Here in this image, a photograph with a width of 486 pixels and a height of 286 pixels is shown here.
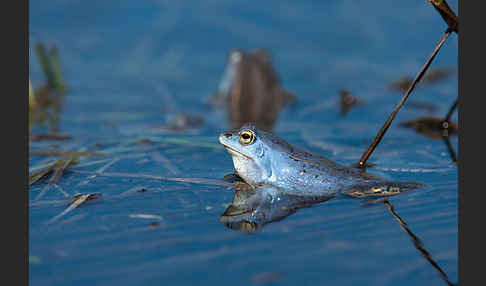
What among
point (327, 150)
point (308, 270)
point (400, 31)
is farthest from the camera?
point (400, 31)

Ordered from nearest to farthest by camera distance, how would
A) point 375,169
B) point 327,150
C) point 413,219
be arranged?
point 413,219 → point 375,169 → point 327,150

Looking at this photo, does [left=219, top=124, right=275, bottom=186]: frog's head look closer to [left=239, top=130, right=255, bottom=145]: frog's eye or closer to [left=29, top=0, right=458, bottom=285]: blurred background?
[left=239, top=130, right=255, bottom=145]: frog's eye

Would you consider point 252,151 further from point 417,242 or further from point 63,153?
point 63,153

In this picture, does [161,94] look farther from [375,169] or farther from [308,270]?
[308,270]

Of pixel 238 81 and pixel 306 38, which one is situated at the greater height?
pixel 306 38

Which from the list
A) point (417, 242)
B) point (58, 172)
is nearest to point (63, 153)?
point (58, 172)

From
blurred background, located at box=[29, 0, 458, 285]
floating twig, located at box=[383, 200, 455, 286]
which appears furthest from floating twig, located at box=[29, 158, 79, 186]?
floating twig, located at box=[383, 200, 455, 286]

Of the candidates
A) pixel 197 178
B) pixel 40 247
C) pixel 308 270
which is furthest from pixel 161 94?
pixel 308 270

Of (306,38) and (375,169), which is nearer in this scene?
(375,169)
